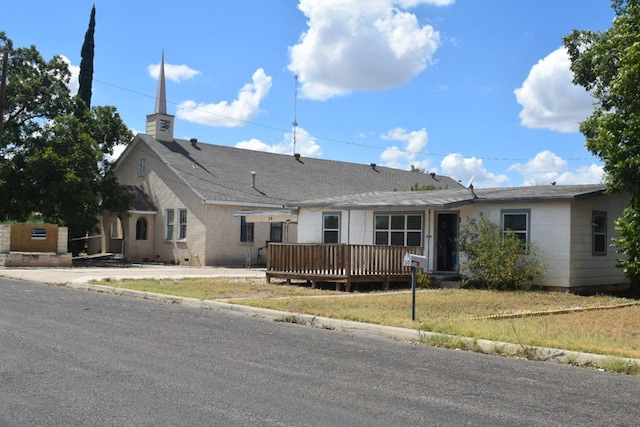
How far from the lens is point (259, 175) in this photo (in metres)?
36.7

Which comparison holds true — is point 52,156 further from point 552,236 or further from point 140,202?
point 552,236

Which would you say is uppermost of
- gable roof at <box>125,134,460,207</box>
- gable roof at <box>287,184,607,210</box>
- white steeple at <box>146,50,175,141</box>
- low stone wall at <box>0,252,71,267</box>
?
white steeple at <box>146,50,175,141</box>

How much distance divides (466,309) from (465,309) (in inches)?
0.8

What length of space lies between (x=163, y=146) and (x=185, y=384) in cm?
2970

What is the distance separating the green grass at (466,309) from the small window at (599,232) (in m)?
2.88

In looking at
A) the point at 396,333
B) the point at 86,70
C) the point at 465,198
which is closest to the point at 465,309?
the point at 396,333

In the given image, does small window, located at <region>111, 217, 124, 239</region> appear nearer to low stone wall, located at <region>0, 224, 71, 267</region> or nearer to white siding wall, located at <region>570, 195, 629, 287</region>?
low stone wall, located at <region>0, 224, 71, 267</region>

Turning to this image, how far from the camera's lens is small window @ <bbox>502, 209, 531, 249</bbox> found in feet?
65.3

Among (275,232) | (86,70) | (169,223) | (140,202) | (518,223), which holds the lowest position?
(275,232)

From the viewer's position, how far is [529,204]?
19.9 m

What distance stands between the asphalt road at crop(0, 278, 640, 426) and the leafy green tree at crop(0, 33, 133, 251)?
20383 mm

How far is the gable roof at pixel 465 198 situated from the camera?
63.6 ft

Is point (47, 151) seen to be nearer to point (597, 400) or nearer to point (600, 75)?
point (600, 75)

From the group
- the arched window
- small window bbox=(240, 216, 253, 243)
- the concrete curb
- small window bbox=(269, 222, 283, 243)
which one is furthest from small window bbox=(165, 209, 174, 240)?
the concrete curb
